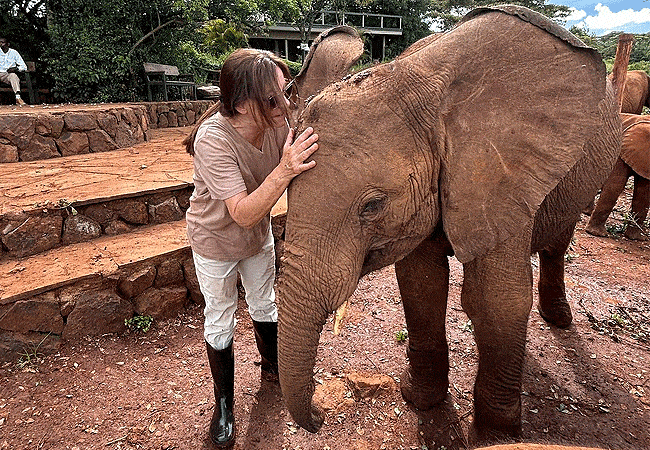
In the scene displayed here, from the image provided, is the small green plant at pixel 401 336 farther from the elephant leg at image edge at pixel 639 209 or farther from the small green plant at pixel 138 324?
the elephant leg at image edge at pixel 639 209

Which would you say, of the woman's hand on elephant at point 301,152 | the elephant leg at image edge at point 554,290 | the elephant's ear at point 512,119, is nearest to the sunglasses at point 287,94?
the woman's hand on elephant at point 301,152

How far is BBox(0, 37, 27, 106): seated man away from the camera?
10.0 metres

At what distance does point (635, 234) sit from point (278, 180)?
7.56m

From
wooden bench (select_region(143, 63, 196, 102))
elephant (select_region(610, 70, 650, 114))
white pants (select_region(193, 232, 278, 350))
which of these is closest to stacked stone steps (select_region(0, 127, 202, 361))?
white pants (select_region(193, 232, 278, 350))

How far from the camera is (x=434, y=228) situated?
85.2 inches

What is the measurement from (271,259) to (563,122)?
78.5 inches

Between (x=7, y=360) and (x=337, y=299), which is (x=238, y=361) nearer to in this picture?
(x=7, y=360)

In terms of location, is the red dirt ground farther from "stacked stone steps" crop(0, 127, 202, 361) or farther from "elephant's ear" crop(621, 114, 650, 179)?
"elephant's ear" crop(621, 114, 650, 179)

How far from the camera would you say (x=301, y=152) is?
182 centimetres

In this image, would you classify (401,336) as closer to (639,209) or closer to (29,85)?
(639,209)

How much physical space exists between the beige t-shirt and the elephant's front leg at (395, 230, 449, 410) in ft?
3.44

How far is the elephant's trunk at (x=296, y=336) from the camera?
6.35 ft

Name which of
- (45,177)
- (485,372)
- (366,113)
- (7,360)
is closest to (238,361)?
(7,360)

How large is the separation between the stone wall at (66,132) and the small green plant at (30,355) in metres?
4.19
